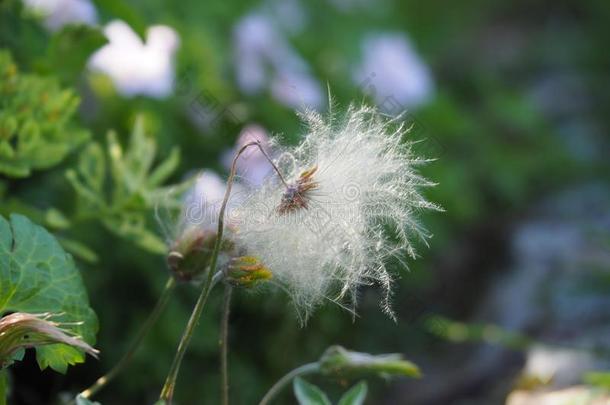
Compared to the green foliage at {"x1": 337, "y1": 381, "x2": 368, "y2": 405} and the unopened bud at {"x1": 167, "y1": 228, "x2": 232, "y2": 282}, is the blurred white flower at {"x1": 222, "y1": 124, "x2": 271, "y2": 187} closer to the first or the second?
the unopened bud at {"x1": 167, "y1": 228, "x2": 232, "y2": 282}

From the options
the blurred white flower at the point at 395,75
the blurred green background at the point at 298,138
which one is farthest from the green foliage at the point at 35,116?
the blurred white flower at the point at 395,75

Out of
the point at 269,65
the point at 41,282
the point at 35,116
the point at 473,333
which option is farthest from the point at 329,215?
the point at 269,65

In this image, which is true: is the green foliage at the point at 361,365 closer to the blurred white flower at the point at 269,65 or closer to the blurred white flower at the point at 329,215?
the blurred white flower at the point at 329,215

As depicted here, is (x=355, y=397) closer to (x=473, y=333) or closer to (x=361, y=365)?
(x=361, y=365)

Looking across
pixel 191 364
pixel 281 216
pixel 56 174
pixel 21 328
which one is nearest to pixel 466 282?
pixel 191 364

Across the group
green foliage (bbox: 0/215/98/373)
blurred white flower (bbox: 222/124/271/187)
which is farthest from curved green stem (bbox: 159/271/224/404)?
blurred white flower (bbox: 222/124/271/187)

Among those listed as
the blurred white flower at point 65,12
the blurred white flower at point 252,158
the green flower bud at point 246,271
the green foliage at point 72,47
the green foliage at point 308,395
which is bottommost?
the green foliage at point 308,395

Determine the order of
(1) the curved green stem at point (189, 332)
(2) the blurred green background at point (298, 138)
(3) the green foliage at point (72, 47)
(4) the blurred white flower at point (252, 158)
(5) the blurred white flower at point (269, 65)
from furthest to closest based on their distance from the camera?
(5) the blurred white flower at point (269, 65) < (4) the blurred white flower at point (252, 158) < (2) the blurred green background at point (298, 138) < (3) the green foliage at point (72, 47) < (1) the curved green stem at point (189, 332)
